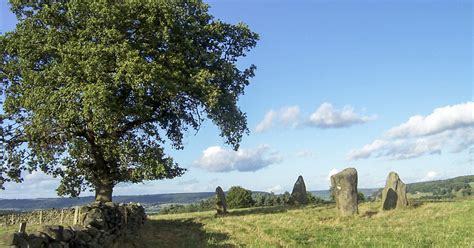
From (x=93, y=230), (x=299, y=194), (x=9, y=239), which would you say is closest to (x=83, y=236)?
(x=93, y=230)

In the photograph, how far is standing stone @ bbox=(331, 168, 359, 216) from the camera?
27234mm

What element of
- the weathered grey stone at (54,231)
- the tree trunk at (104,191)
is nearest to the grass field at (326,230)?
the tree trunk at (104,191)

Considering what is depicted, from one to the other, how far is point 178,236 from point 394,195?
48.7 feet

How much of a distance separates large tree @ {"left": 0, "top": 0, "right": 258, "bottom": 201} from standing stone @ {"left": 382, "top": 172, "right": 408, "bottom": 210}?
32.3ft

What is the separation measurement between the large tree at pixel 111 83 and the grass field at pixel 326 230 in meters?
4.46

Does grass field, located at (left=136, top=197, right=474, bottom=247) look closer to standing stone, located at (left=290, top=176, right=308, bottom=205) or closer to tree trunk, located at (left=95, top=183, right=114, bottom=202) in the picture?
tree trunk, located at (left=95, top=183, right=114, bottom=202)

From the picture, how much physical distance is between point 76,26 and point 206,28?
763 cm

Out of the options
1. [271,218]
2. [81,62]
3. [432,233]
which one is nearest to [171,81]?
[81,62]

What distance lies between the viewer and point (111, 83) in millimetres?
25562

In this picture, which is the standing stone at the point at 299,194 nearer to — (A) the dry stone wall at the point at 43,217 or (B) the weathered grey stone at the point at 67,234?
(A) the dry stone wall at the point at 43,217

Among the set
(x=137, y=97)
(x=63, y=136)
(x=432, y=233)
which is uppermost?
(x=137, y=97)

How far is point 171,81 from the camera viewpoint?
26.2 meters

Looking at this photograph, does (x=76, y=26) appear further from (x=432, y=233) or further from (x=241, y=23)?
(x=432, y=233)

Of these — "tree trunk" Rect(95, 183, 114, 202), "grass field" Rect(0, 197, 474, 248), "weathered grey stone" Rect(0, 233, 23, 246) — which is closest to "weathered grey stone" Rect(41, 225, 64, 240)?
"weathered grey stone" Rect(0, 233, 23, 246)
